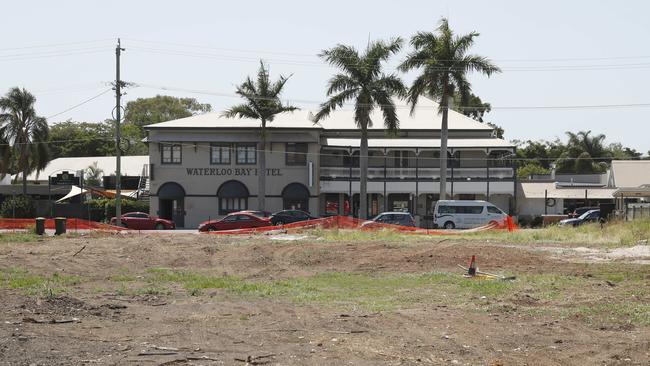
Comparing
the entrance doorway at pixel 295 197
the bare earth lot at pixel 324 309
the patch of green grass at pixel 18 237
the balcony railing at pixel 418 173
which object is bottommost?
the bare earth lot at pixel 324 309

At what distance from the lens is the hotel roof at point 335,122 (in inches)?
2544

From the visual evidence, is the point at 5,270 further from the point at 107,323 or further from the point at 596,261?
the point at 596,261

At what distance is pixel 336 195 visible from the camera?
67188 mm

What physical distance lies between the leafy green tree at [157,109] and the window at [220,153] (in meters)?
54.4

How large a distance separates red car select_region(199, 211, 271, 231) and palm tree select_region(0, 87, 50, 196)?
27.3m

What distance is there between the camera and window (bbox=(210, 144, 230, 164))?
64.2 metres

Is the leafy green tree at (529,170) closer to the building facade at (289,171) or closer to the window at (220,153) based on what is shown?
the building facade at (289,171)

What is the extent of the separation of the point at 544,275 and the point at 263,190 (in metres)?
39.8

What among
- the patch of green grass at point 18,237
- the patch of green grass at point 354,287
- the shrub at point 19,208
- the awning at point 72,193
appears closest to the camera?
the patch of green grass at point 354,287

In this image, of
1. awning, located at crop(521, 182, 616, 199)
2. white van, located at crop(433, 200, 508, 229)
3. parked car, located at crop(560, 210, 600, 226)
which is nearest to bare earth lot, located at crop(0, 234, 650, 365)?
parked car, located at crop(560, 210, 600, 226)

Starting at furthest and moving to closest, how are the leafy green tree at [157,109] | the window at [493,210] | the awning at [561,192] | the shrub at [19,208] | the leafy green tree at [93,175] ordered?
the leafy green tree at [157,109]
the leafy green tree at [93,175]
the awning at [561,192]
the shrub at [19,208]
the window at [493,210]

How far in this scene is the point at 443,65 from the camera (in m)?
57.3

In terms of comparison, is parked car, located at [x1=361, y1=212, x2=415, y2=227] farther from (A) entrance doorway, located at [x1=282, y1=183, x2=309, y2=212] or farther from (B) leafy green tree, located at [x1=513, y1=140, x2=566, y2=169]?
(B) leafy green tree, located at [x1=513, y1=140, x2=566, y2=169]

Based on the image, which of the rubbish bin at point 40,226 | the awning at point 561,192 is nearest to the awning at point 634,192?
the awning at point 561,192
